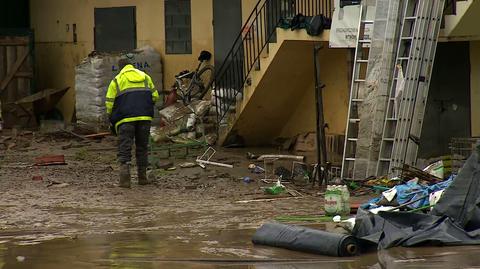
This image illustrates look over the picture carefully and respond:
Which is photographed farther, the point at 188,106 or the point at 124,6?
the point at 124,6

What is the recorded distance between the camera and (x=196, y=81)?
21.2 meters

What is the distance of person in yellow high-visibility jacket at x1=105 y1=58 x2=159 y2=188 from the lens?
47.9 ft

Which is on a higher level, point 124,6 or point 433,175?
point 124,6

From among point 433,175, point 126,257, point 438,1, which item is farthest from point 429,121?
point 126,257

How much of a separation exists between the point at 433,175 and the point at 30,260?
541 centimetres

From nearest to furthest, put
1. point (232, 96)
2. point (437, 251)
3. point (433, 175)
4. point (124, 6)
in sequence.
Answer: point (437, 251)
point (433, 175)
point (232, 96)
point (124, 6)

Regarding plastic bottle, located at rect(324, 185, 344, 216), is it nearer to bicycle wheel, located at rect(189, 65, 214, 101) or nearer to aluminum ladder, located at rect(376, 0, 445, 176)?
aluminum ladder, located at rect(376, 0, 445, 176)

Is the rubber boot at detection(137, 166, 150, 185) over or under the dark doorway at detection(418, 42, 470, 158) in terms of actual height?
under

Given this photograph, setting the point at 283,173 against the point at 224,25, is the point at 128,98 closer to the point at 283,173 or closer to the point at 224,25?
the point at 283,173

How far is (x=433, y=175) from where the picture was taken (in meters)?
12.8

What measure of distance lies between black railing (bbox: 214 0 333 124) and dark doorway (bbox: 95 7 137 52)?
9.55ft

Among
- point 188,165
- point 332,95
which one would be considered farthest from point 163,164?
point 332,95

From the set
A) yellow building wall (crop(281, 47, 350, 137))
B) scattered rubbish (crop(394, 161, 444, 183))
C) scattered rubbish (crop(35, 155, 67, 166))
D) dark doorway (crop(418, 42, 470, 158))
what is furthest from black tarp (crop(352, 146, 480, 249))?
yellow building wall (crop(281, 47, 350, 137))

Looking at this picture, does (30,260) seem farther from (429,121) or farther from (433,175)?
(429,121)
